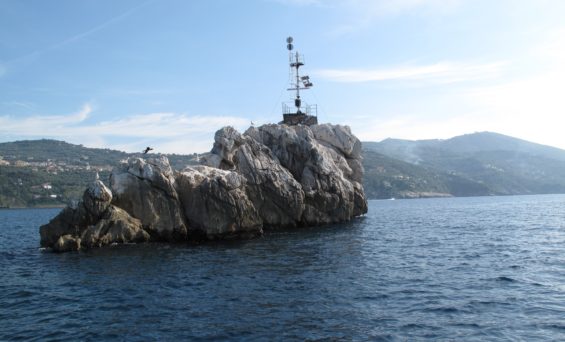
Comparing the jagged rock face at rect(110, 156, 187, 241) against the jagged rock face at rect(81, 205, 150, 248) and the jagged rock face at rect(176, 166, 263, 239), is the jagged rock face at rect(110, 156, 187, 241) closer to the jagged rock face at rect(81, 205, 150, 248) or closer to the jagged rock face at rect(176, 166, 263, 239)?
the jagged rock face at rect(81, 205, 150, 248)

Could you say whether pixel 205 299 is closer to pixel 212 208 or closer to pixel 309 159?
pixel 212 208

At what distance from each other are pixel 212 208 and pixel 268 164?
11260 millimetres

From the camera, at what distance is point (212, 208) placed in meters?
45.0

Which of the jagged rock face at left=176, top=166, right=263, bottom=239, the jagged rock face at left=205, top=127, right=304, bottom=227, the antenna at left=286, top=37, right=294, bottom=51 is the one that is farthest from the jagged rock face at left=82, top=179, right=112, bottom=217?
the antenna at left=286, top=37, right=294, bottom=51

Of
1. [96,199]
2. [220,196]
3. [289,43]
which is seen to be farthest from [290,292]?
[289,43]

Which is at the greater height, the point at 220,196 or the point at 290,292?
the point at 220,196

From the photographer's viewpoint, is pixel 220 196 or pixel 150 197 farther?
pixel 220 196

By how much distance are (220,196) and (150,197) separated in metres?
6.93

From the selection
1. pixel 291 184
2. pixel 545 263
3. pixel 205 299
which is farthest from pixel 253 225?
pixel 545 263

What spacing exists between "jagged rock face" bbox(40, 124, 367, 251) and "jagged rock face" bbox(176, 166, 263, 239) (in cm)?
10

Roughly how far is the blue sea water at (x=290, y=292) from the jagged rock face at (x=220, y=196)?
337 centimetres

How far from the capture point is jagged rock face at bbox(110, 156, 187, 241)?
140ft

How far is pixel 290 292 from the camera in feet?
78.3

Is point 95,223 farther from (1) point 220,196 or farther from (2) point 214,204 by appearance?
(1) point 220,196
